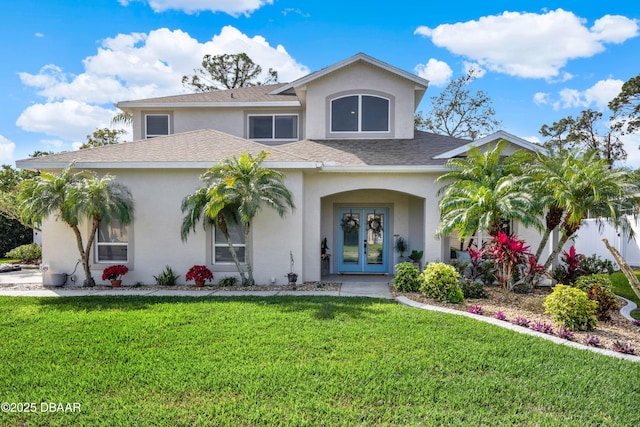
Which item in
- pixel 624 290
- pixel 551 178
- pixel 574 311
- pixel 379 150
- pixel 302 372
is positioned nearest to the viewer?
pixel 302 372

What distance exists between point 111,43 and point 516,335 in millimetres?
18644

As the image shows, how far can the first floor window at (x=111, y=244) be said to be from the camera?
11961mm

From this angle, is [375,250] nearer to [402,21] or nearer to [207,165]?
[207,165]

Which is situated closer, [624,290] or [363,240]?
[624,290]

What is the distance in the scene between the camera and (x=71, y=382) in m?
4.90

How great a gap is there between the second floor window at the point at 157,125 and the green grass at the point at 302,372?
441 inches

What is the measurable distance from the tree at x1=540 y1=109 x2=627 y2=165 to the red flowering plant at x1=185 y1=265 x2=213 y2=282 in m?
29.7

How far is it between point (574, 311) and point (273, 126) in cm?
1330

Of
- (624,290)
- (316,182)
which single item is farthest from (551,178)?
(316,182)

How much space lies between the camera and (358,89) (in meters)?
15.1

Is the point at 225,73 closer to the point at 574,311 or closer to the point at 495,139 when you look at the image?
the point at 495,139

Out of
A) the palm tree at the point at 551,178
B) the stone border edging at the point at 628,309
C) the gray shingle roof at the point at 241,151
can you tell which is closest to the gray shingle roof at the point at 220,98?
the gray shingle roof at the point at 241,151

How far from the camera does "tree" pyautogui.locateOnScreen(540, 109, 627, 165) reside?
1251 inches

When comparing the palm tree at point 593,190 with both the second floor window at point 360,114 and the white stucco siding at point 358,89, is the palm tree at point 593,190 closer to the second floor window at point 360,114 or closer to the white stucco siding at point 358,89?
the white stucco siding at point 358,89
